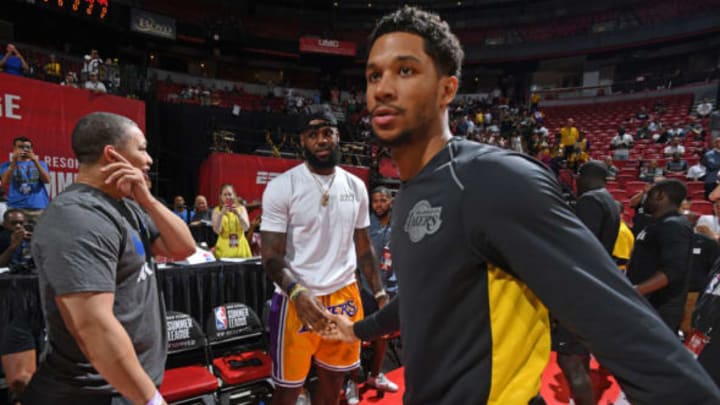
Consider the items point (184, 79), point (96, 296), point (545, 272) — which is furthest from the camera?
point (184, 79)

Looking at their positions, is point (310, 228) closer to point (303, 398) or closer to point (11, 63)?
point (303, 398)

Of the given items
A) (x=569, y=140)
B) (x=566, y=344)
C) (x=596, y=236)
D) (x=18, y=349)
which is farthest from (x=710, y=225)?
(x=569, y=140)

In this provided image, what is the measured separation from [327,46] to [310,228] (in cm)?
2439

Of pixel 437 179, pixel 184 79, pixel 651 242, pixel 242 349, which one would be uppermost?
pixel 184 79

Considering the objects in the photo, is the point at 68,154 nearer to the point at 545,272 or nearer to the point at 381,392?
the point at 381,392

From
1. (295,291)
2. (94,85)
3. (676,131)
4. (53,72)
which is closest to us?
(295,291)

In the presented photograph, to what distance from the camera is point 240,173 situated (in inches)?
468

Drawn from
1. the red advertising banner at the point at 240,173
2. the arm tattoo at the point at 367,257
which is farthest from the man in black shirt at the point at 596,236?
the red advertising banner at the point at 240,173

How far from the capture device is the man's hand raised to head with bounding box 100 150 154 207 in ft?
5.03

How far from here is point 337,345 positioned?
2600 mm

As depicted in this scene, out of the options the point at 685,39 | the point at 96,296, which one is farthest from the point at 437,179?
the point at 685,39

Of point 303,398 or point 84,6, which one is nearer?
point 303,398

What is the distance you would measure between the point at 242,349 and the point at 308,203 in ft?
5.88

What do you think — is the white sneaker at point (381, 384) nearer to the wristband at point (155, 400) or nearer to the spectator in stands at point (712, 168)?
the wristband at point (155, 400)
